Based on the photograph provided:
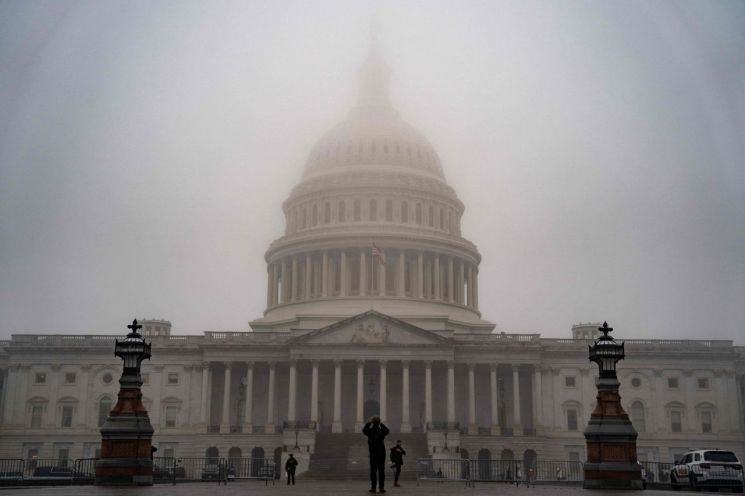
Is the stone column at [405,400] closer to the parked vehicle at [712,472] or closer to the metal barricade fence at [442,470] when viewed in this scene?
the metal barricade fence at [442,470]

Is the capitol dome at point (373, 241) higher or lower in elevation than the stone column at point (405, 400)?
higher

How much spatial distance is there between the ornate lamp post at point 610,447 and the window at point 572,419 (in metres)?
60.1

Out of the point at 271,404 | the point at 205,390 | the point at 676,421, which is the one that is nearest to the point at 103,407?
the point at 205,390

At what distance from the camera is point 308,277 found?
112 metres

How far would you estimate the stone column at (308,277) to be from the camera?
111 meters

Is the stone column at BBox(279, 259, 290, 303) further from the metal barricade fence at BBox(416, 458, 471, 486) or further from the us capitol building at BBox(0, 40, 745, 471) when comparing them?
the metal barricade fence at BBox(416, 458, 471, 486)

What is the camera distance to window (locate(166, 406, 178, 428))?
9875 cm

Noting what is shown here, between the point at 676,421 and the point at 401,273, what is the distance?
33.4 m

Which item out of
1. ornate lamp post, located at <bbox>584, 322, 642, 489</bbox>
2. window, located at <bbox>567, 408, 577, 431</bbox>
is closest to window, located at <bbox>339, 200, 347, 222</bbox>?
window, located at <bbox>567, 408, 577, 431</bbox>

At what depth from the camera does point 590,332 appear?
140m

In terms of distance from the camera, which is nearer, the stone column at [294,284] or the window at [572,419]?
the window at [572,419]

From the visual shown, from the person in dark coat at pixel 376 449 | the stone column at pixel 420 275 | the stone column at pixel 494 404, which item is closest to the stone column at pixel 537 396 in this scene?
the stone column at pixel 494 404

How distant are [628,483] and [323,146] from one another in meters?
89.1

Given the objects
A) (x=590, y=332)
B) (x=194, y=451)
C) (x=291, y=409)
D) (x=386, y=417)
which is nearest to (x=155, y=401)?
(x=194, y=451)
